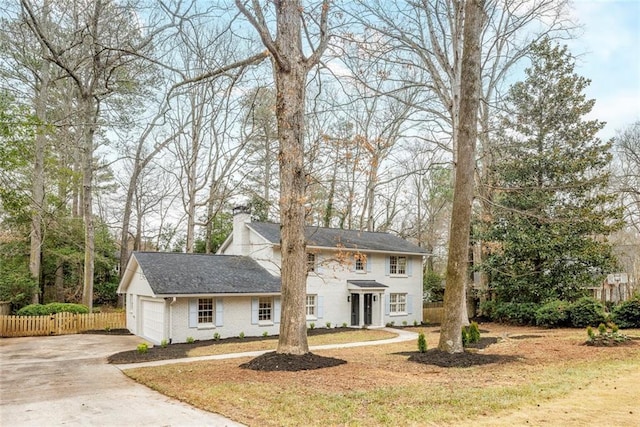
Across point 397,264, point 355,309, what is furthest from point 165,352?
point 397,264

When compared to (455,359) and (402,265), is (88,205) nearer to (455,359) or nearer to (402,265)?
(402,265)

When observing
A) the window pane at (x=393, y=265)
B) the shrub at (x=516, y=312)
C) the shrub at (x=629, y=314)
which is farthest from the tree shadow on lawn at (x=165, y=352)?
the shrub at (x=629, y=314)

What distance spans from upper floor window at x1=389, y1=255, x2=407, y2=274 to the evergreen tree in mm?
4376

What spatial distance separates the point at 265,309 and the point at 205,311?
273cm

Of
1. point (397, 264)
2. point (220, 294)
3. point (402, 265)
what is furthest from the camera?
point (402, 265)

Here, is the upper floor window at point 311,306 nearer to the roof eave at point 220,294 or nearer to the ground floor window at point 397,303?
the roof eave at point 220,294

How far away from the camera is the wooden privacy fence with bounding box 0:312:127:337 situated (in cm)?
1917

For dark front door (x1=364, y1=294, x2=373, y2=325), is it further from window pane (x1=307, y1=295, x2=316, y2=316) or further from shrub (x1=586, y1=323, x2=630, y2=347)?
shrub (x1=586, y1=323, x2=630, y2=347)

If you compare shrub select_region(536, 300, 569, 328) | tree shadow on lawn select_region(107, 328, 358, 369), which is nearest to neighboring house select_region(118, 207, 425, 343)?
tree shadow on lawn select_region(107, 328, 358, 369)

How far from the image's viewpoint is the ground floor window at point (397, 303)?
25109 mm

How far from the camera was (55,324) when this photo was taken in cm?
1992

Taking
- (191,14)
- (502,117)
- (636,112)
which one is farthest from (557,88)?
(191,14)

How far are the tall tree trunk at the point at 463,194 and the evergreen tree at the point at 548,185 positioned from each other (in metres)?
12.3

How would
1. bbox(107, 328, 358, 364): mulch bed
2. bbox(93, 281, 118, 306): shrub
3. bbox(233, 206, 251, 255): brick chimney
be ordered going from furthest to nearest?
bbox(93, 281, 118, 306): shrub → bbox(233, 206, 251, 255): brick chimney → bbox(107, 328, 358, 364): mulch bed
